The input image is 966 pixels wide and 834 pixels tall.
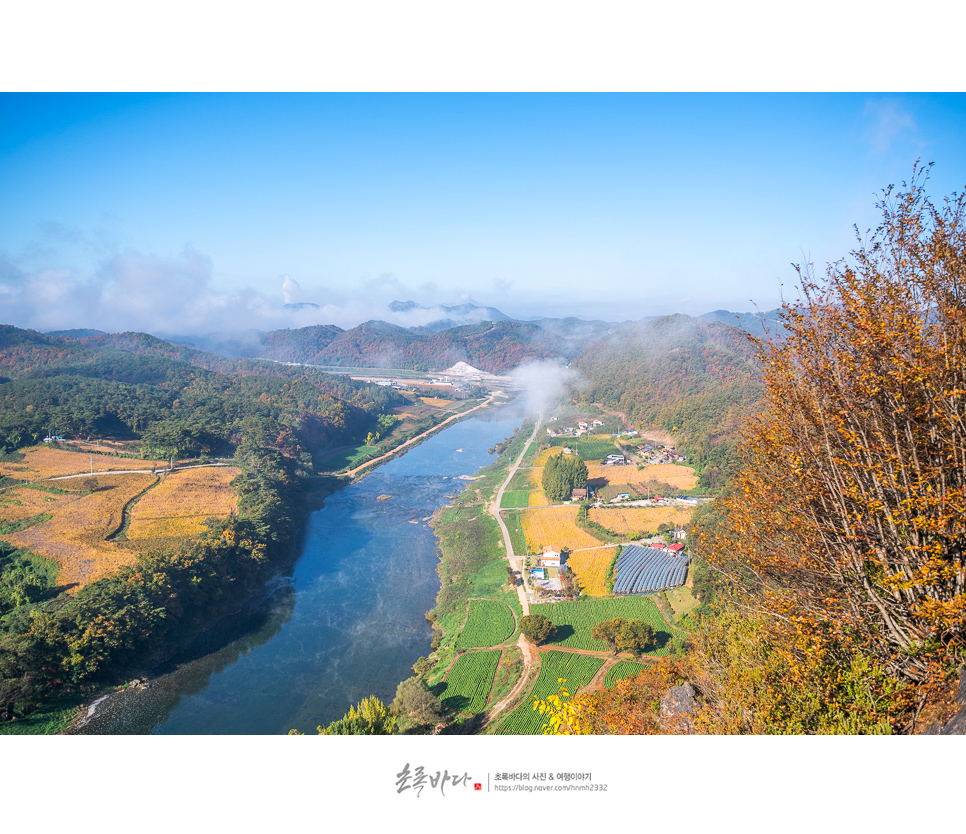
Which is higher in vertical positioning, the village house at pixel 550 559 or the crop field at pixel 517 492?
the village house at pixel 550 559

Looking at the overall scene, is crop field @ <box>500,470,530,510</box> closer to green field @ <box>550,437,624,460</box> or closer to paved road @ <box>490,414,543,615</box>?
paved road @ <box>490,414,543,615</box>

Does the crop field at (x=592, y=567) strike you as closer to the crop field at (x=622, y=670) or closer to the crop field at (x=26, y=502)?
the crop field at (x=622, y=670)

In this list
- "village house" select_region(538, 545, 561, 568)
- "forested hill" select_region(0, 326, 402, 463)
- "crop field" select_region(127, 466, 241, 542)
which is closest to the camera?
"village house" select_region(538, 545, 561, 568)

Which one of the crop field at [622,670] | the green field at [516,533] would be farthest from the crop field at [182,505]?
the crop field at [622,670]

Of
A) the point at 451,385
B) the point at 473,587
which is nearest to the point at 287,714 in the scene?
the point at 473,587

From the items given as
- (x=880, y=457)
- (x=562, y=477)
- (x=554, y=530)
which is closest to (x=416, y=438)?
(x=562, y=477)

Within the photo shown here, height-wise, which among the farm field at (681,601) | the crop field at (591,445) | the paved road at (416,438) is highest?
the crop field at (591,445)

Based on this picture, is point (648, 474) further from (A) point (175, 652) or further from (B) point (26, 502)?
(B) point (26, 502)

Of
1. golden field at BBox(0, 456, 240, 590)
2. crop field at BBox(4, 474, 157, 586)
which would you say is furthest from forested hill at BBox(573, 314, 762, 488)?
crop field at BBox(4, 474, 157, 586)
